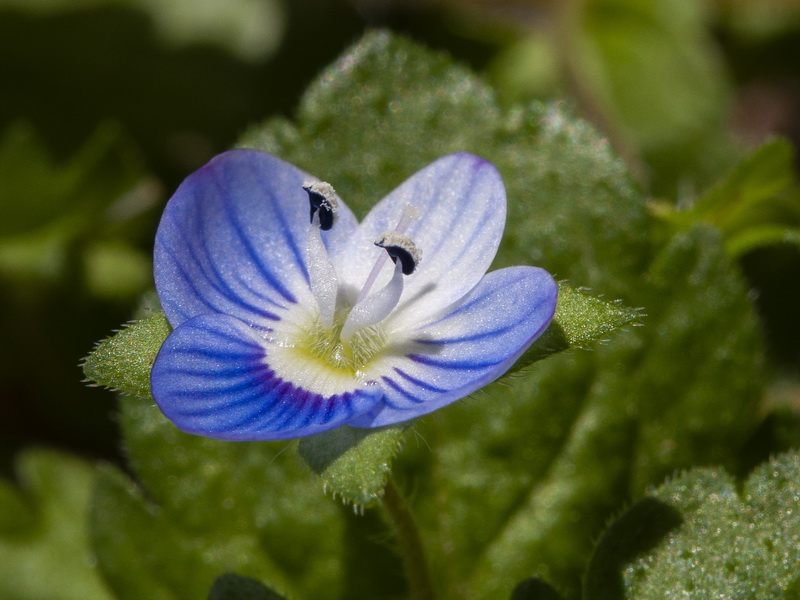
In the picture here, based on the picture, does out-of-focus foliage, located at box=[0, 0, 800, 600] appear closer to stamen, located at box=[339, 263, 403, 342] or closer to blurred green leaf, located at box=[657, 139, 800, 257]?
blurred green leaf, located at box=[657, 139, 800, 257]

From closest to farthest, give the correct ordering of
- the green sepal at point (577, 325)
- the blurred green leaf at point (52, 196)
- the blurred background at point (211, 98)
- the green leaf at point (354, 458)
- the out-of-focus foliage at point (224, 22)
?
1. the green leaf at point (354, 458)
2. the green sepal at point (577, 325)
3. the blurred green leaf at point (52, 196)
4. the blurred background at point (211, 98)
5. the out-of-focus foliage at point (224, 22)

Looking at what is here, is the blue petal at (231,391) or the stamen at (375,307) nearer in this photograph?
the blue petal at (231,391)

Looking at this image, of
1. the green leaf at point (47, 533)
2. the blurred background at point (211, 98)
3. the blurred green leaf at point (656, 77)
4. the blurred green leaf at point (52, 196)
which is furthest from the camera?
the blurred green leaf at point (656, 77)

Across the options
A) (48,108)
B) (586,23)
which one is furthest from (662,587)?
(48,108)

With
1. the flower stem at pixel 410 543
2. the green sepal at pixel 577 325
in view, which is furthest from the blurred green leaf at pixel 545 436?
the green sepal at pixel 577 325

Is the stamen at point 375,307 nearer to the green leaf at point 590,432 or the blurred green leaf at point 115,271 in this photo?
the green leaf at point 590,432

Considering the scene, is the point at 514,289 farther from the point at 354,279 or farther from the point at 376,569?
the point at 376,569

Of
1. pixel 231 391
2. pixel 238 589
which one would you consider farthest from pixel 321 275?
pixel 238 589

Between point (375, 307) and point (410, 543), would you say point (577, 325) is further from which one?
point (410, 543)
